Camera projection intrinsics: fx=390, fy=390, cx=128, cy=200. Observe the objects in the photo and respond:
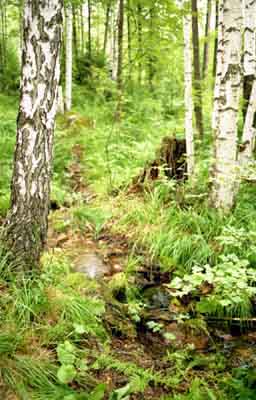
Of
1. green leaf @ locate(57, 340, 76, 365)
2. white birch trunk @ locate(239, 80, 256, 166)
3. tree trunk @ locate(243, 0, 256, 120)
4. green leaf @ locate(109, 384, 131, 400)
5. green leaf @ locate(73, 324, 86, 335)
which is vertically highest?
tree trunk @ locate(243, 0, 256, 120)

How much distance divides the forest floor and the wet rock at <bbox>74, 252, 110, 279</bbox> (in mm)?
16

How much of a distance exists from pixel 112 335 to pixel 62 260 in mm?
1099

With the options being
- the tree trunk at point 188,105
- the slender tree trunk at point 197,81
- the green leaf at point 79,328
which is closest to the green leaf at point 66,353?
the green leaf at point 79,328

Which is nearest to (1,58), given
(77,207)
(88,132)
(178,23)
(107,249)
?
(88,132)

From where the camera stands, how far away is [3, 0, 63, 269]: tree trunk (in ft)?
9.75

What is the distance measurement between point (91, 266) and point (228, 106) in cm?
255

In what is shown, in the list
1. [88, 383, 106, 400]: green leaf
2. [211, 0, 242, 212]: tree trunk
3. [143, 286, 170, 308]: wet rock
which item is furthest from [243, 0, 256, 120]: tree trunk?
[88, 383, 106, 400]: green leaf

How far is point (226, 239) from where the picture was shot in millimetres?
3387

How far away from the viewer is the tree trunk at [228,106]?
15.2 feet

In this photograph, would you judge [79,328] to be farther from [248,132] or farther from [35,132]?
[248,132]

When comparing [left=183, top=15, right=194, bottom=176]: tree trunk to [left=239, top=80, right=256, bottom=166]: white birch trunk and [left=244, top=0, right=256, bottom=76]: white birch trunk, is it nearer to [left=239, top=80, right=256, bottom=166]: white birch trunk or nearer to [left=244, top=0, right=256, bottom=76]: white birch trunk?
[left=239, top=80, right=256, bottom=166]: white birch trunk

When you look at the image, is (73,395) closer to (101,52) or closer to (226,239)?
(226,239)

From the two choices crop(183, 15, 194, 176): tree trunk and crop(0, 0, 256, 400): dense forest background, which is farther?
A: crop(183, 15, 194, 176): tree trunk

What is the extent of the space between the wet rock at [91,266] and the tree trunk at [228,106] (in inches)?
66.2
